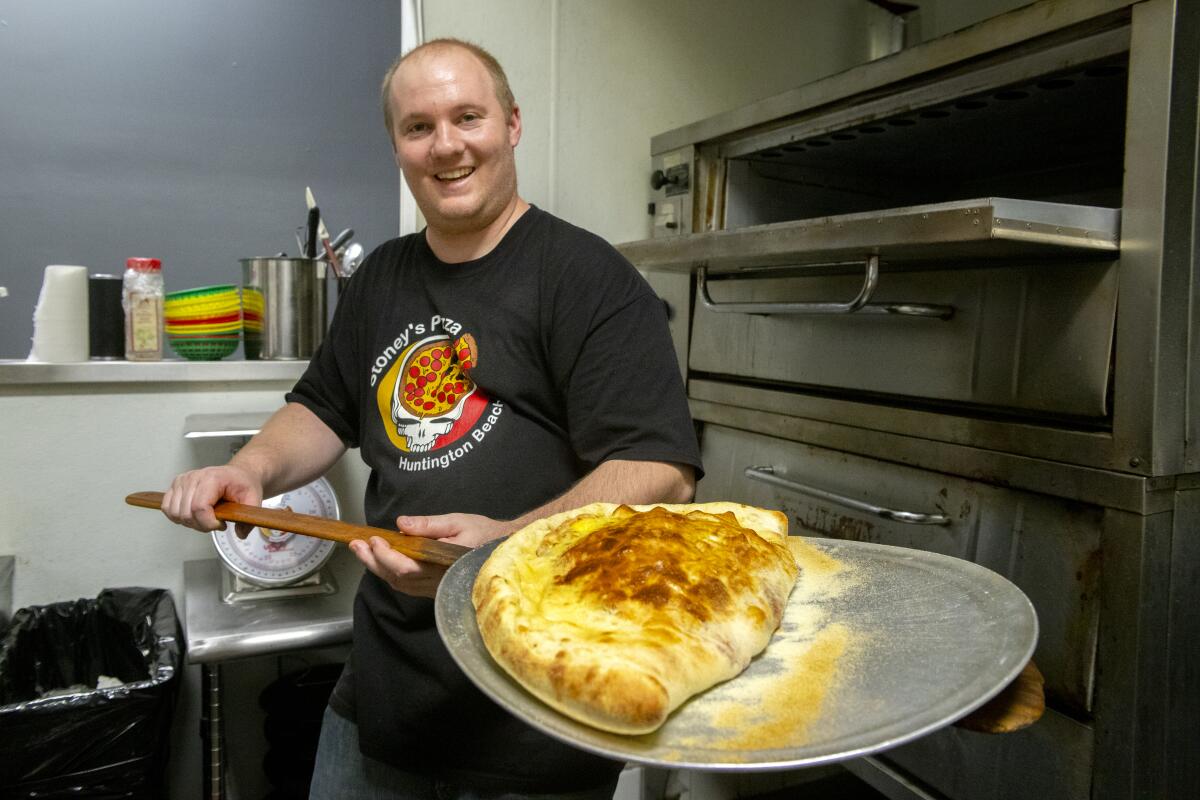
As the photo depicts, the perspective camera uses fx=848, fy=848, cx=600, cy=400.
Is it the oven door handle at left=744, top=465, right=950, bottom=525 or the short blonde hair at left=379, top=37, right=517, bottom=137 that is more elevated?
the short blonde hair at left=379, top=37, right=517, bottom=137

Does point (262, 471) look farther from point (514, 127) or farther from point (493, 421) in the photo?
point (514, 127)

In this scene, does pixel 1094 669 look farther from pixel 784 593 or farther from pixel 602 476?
pixel 602 476

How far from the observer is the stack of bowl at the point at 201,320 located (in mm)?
1825

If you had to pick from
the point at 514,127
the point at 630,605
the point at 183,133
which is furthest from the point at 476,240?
the point at 183,133

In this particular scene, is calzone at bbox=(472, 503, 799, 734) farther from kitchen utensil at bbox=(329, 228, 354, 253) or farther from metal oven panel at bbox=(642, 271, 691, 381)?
kitchen utensil at bbox=(329, 228, 354, 253)

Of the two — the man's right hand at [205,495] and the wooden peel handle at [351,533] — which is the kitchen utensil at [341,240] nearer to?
the man's right hand at [205,495]

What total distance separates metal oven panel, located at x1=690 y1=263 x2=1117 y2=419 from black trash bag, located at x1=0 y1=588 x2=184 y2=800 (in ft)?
4.16

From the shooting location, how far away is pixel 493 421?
1162 millimetres

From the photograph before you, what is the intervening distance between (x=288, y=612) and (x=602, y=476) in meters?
0.84

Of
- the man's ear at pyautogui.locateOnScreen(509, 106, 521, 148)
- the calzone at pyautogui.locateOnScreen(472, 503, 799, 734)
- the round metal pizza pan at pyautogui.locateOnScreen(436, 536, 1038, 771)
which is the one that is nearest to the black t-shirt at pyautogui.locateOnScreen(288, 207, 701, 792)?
the man's ear at pyautogui.locateOnScreen(509, 106, 521, 148)

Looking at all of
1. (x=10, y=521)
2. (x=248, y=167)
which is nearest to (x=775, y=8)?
(x=248, y=167)

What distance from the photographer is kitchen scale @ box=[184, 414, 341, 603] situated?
5.33 feet

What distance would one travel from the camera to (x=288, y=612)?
159 centimetres

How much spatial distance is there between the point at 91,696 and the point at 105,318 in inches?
32.2
